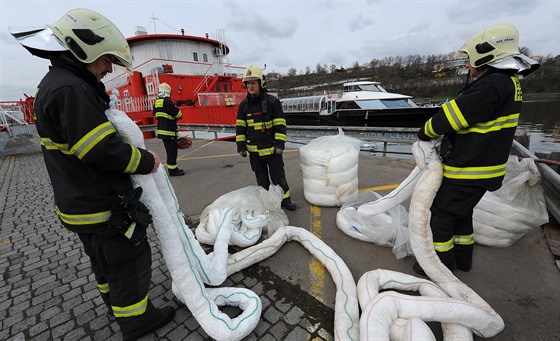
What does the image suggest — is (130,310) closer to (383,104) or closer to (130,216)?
(130,216)

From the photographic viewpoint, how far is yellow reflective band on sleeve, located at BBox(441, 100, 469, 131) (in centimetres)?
175

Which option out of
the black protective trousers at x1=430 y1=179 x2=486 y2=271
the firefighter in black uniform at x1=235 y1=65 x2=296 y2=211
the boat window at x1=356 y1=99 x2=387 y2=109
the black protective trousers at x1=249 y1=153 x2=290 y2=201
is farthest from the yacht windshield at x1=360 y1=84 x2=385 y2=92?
the black protective trousers at x1=430 y1=179 x2=486 y2=271

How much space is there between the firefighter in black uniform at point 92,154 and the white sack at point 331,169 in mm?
2119

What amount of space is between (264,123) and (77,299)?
2.61m

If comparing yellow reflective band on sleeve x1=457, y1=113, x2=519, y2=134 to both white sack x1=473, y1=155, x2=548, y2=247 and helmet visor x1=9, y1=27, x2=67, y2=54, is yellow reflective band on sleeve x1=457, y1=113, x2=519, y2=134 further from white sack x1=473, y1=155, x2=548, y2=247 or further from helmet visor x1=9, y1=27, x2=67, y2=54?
helmet visor x1=9, y1=27, x2=67, y2=54

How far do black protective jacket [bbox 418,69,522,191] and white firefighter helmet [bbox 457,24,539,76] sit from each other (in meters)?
0.08

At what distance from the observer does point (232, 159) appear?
261 inches

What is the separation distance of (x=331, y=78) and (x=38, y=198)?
6881 centimetres

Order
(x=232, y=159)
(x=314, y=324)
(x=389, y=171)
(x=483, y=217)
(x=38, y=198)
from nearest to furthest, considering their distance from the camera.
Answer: (x=314, y=324)
(x=483, y=217)
(x=38, y=198)
(x=389, y=171)
(x=232, y=159)

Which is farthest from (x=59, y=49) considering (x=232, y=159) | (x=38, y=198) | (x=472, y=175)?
(x=232, y=159)

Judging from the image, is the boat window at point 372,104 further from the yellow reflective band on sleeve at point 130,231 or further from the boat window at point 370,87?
the yellow reflective band on sleeve at point 130,231

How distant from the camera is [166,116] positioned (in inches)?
199

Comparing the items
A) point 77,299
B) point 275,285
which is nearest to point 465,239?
point 275,285

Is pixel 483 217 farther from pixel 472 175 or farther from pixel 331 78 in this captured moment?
pixel 331 78
